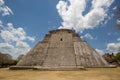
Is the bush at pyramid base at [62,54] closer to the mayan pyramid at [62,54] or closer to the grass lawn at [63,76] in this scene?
the mayan pyramid at [62,54]

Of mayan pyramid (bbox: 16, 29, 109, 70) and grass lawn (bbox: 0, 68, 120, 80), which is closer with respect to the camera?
grass lawn (bbox: 0, 68, 120, 80)

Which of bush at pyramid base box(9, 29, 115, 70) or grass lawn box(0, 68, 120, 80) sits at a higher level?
bush at pyramid base box(9, 29, 115, 70)

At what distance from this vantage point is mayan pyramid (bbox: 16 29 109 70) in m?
33.0

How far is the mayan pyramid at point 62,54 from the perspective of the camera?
33.0 metres

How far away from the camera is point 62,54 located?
36.1 meters

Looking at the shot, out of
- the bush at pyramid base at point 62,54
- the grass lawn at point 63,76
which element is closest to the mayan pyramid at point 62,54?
the bush at pyramid base at point 62,54

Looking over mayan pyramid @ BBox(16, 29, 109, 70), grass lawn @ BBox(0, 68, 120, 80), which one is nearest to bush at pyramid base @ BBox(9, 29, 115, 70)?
mayan pyramid @ BBox(16, 29, 109, 70)

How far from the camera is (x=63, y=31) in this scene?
45219 millimetres

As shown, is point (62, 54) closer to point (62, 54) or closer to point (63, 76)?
point (62, 54)

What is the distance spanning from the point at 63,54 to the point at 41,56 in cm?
479

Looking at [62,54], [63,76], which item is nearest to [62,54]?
[62,54]

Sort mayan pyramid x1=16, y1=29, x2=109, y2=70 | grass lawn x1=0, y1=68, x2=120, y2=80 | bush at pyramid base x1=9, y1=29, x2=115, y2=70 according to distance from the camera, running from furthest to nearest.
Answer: mayan pyramid x1=16, y1=29, x2=109, y2=70, bush at pyramid base x1=9, y1=29, x2=115, y2=70, grass lawn x1=0, y1=68, x2=120, y2=80

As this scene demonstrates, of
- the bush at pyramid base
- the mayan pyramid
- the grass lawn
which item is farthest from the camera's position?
the mayan pyramid

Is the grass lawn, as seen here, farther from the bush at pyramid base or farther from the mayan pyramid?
the mayan pyramid
